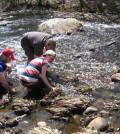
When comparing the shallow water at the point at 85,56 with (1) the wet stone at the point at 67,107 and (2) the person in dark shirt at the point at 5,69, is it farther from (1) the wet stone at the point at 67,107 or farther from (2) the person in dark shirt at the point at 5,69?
(2) the person in dark shirt at the point at 5,69

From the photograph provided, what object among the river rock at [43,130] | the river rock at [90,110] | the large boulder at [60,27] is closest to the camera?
the river rock at [43,130]

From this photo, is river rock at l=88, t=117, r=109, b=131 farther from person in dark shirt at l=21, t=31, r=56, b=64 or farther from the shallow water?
person in dark shirt at l=21, t=31, r=56, b=64

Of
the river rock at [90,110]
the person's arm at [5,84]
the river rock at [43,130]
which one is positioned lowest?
the river rock at [90,110]

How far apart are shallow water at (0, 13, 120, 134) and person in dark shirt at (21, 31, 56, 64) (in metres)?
→ 1.03

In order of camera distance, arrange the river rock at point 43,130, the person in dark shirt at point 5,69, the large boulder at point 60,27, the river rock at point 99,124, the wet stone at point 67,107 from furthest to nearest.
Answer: the large boulder at point 60,27
the person in dark shirt at point 5,69
the wet stone at point 67,107
the river rock at point 99,124
the river rock at point 43,130

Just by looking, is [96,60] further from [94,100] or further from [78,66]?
[94,100]

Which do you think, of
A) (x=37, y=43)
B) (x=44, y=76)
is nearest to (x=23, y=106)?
(x=44, y=76)

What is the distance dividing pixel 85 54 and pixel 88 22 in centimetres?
622

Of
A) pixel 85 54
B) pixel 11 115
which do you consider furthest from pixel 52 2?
pixel 11 115

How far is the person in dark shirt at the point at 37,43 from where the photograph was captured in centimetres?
796

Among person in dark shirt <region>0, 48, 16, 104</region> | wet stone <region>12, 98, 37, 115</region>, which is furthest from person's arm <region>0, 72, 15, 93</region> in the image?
wet stone <region>12, 98, 37, 115</region>

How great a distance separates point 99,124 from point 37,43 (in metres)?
3.38

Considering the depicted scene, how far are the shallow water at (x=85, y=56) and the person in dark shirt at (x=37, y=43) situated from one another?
1.03m

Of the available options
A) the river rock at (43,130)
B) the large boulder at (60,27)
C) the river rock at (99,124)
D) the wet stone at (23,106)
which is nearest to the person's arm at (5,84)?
the wet stone at (23,106)
